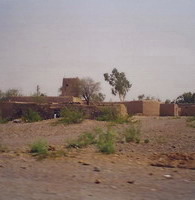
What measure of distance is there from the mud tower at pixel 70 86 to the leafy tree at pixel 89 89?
72 centimetres

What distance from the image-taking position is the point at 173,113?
52.6m

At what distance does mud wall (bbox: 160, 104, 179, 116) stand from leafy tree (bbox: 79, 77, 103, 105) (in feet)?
33.9

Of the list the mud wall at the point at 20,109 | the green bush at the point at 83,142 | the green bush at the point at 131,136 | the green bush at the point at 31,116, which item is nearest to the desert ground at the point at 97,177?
the green bush at the point at 83,142

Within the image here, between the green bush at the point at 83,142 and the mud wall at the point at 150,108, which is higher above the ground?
the mud wall at the point at 150,108

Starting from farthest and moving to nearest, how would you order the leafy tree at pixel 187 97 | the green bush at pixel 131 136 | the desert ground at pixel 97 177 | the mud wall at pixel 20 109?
the leafy tree at pixel 187 97
the mud wall at pixel 20 109
the green bush at pixel 131 136
the desert ground at pixel 97 177

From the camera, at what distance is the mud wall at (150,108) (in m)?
50.1

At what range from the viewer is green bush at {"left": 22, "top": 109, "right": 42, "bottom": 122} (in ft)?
120

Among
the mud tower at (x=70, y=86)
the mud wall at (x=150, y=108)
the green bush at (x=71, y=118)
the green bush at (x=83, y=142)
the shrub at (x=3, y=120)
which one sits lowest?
the green bush at (x=83, y=142)

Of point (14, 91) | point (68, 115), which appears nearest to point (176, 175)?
point (68, 115)

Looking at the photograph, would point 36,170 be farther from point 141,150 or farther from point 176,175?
point 141,150

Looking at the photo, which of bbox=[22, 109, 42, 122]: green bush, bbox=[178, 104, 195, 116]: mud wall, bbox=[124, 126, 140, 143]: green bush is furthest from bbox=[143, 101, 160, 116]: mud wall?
bbox=[124, 126, 140, 143]: green bush

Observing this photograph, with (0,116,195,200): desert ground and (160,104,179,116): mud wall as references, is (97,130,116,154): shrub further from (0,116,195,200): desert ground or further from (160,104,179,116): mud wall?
(160,104,179,116): mud wall

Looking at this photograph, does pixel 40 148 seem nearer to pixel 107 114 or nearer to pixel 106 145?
pixel 106 145

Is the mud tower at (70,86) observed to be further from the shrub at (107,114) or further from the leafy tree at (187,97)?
the leafy tree at (187,97)
